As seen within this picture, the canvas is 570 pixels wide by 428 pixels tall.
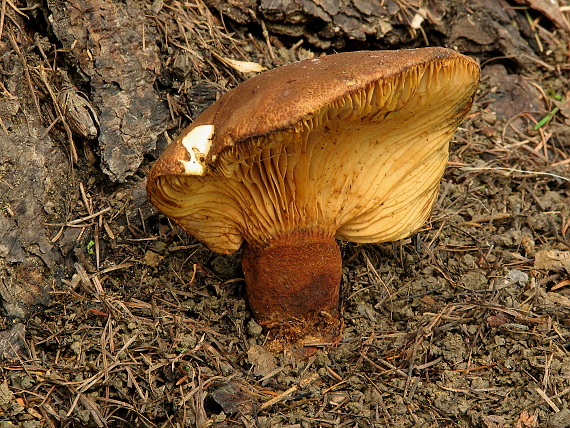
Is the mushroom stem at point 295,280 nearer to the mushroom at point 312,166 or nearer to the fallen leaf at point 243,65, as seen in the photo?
the mushroom at point 312,166

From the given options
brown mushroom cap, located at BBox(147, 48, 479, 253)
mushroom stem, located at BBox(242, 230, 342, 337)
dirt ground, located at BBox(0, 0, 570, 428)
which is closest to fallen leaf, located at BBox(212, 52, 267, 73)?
dirt ground, located at BBox(0, 0, 570, 428)

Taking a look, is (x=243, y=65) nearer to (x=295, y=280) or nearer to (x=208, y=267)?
(x=208, y=267)

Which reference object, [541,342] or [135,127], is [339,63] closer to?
[135,127]

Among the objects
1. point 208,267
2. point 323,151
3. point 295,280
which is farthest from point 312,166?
point 208,267

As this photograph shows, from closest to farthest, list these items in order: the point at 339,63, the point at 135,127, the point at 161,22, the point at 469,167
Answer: the point at 339,63 < the point at 135,127 < the point at 161,22 < the point at 469,167

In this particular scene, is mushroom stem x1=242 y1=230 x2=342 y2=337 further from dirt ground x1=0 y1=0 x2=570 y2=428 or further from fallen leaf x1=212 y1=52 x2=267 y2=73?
fallen leaf x1=212 y1=52 x2=267 y2=73

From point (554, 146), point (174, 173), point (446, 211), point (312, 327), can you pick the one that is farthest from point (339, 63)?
point (554, 146)
